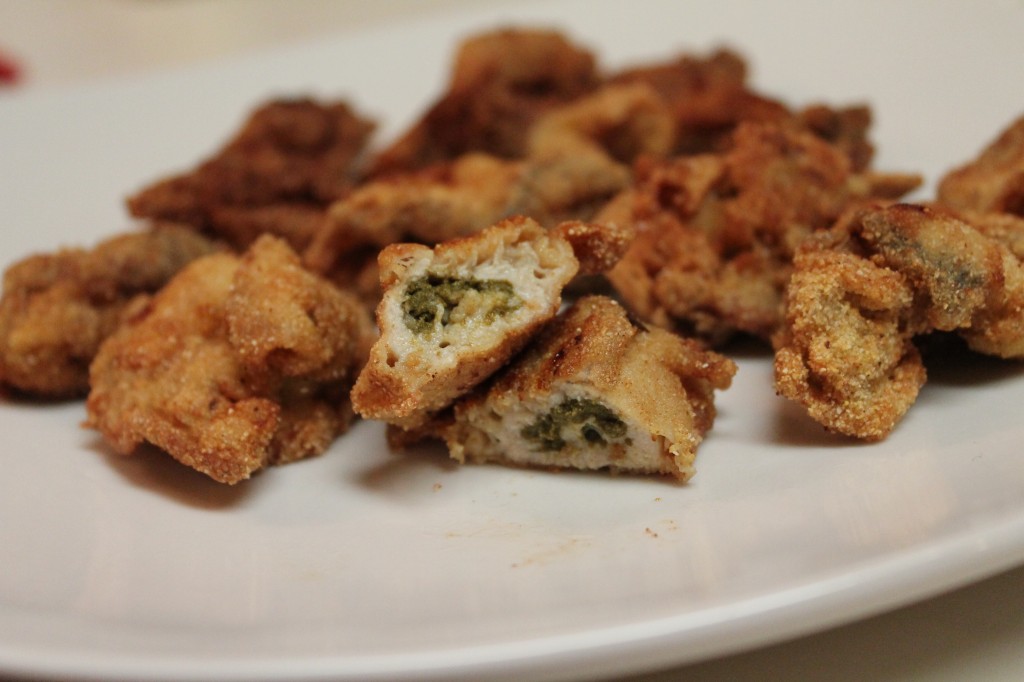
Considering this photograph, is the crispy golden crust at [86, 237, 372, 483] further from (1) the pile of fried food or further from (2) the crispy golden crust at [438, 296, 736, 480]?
(2) the crispy golden crust at [438, 296, 736, 480]

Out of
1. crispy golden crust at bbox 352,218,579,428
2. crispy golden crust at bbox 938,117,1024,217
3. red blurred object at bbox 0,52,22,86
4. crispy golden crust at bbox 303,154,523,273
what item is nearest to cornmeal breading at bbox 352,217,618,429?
crispy golden crust at bbox 352,218,579,428

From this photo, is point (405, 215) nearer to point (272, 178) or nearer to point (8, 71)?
point (272, 178)

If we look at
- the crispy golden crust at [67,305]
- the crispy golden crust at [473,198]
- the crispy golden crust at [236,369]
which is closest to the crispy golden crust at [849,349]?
the crispy golden crust at [473,198]

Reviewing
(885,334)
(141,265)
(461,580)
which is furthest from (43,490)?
(885,334)

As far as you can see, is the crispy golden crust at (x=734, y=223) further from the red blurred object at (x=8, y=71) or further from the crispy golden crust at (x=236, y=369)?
the red blurred object at (x=8, y=71)

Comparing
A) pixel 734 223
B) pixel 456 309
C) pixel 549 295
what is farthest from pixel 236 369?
pixel 734 223
